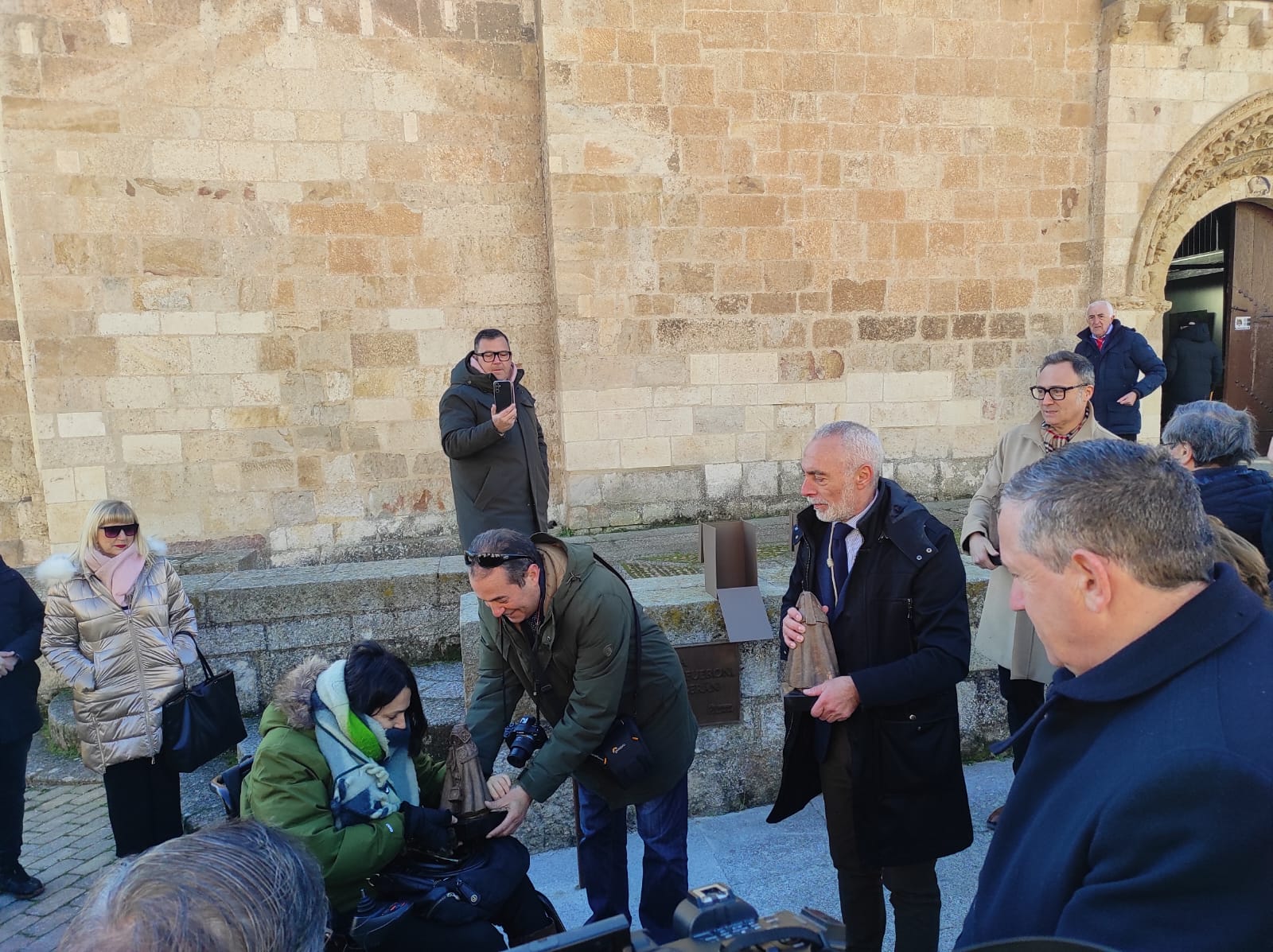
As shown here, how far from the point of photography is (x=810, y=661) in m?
2.34

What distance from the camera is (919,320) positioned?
7348 millimetres

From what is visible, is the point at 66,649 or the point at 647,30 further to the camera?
the point at 647,30

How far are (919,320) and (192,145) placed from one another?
20.6 feet

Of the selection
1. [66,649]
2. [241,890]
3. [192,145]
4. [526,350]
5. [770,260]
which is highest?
[192,145]

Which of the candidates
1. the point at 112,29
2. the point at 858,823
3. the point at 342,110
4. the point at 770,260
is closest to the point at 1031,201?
the point at 770,260

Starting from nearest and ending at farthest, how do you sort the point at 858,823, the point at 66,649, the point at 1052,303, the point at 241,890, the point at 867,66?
the point at 241,890, the point at 858,823, the point at 66,649, the point at 867,66, the point at 1052,303

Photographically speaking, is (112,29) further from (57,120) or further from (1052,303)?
(1052,303)

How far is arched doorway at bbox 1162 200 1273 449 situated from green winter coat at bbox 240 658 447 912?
8.37m

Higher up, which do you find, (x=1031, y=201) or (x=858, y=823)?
(x=1031, y=201)

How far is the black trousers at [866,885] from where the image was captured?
2312 millimetres

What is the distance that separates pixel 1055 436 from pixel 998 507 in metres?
0.41

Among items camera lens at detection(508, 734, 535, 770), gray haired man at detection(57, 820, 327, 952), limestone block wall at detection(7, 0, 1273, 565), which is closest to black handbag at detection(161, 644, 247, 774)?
camera lens at detection(508, 734, 535, 770)

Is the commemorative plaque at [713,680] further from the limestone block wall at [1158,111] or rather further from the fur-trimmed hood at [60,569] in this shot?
the limestone block wall at [1158,111]

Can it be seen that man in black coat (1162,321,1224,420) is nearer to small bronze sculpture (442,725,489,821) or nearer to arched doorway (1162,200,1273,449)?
arched doorway (1162,200,1273,449)
